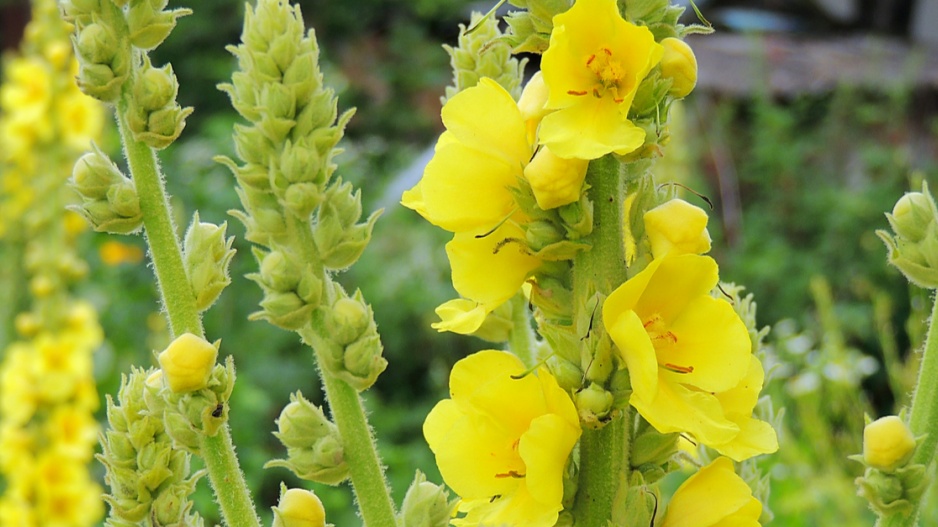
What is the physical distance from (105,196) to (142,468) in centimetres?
23

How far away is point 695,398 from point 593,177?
17 cm

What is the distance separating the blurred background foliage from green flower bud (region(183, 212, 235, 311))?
7.03ft

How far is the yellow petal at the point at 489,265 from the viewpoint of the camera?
0.81m

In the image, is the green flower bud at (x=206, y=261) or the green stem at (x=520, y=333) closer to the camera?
the green flower bud at (x=206, y=261)

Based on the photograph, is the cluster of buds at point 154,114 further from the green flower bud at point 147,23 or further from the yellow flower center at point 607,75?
the yellow flower center at point 607,75

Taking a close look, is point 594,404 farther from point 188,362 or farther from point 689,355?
point 188,362

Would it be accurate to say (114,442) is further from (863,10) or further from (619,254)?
(863,10)

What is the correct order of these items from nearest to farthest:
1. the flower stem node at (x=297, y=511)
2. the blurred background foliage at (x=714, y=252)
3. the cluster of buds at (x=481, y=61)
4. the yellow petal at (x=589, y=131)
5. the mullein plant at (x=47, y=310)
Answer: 1. the yellow petal at (x=589, y=131)
2. the flower stem node at (x=297, y=511)
3. the cluster of buds at (x=481, y=61)
4. the mullein plant at (x=47, y=310)
5. the blurred background foliage at (x=714, y=252)

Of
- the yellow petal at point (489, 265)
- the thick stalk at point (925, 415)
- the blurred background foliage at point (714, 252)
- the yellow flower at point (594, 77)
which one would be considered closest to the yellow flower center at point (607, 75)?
the yellow flower at point (594, 77)

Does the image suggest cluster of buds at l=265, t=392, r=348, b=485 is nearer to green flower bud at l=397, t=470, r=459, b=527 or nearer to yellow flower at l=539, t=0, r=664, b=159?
green flower bud at l=397, t=470, r=459, b=527

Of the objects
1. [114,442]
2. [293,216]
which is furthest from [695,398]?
[114,442]

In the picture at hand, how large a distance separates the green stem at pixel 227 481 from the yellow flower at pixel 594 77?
0.36 meters

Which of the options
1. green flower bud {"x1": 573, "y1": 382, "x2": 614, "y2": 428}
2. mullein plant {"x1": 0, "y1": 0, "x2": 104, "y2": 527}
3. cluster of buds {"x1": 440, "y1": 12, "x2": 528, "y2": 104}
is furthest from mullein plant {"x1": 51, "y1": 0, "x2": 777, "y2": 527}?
mullein plant {"x1": 0, "y1": 0, "x2": 104, "y2": 527}

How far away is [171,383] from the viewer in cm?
83
